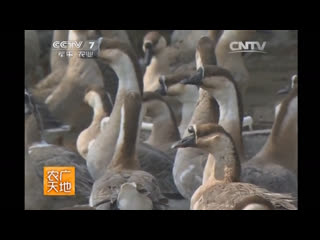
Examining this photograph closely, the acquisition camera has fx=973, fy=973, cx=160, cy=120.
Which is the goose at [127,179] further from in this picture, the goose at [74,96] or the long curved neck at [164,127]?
the goose at [74,96]

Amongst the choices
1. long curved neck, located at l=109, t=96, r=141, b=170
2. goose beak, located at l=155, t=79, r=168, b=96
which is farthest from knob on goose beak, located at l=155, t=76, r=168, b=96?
long curved neck, located at l=109, t=96, r=141, b=170

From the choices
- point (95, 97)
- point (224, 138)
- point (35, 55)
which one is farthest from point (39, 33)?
point (224, 138)

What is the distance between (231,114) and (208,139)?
319 millimetres

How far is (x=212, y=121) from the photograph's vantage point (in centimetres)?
664

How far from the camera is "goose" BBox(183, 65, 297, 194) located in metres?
6.56

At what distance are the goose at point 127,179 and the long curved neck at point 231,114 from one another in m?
0.58

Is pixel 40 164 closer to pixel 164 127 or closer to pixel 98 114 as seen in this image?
pixel 98 114

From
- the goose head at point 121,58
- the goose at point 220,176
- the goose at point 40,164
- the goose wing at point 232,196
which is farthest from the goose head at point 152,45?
the goose wing at point 232,196

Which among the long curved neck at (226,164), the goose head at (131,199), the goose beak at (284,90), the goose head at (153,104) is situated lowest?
the goose head at (131,199)

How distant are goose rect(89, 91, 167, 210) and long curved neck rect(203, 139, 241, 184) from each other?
44 centimetres

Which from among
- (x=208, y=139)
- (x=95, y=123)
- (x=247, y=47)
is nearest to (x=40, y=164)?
(x=95, y=123)

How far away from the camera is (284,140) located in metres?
6.62

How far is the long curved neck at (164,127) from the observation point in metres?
6.82

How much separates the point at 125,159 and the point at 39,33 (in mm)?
1050
